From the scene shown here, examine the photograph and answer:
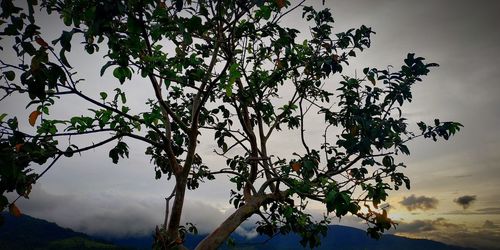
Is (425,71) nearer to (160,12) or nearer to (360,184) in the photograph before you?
(360,184)

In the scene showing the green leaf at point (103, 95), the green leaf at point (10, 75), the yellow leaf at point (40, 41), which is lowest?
the green leaf at point (10, 75)

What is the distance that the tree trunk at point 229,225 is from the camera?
5.94 meters

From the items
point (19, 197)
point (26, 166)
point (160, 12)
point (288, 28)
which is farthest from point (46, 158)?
point (288, 28)

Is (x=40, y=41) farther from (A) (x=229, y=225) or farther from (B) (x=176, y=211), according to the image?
(A) (x=229, y=225)

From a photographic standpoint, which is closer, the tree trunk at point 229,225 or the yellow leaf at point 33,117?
the yellow leaf at point 33,117

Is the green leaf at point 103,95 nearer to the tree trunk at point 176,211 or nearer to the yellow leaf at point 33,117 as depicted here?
the yellow leaf at point 33,117

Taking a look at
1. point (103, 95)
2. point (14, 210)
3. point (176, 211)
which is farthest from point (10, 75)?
point (176, 211)

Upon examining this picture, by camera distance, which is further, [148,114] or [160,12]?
[148,114]

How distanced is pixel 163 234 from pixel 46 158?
205 cm

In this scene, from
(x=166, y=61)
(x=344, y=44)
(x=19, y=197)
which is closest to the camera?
(x=19, y=197)

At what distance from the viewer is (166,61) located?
4523 millimetres

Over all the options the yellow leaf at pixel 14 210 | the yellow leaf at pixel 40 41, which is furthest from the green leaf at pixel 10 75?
the yellow leaf at pixel 14 210

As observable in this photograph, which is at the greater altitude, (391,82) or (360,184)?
(391,82)

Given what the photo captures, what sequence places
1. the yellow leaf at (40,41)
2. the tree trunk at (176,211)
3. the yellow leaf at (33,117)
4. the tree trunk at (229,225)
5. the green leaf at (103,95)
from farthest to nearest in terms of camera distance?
the tree trunk at (229,225)
the tree trunk at (176,211)
the green leaf at (103,95)
the yellow leaf at (33,117)
the yellow leaf at (40,41)
